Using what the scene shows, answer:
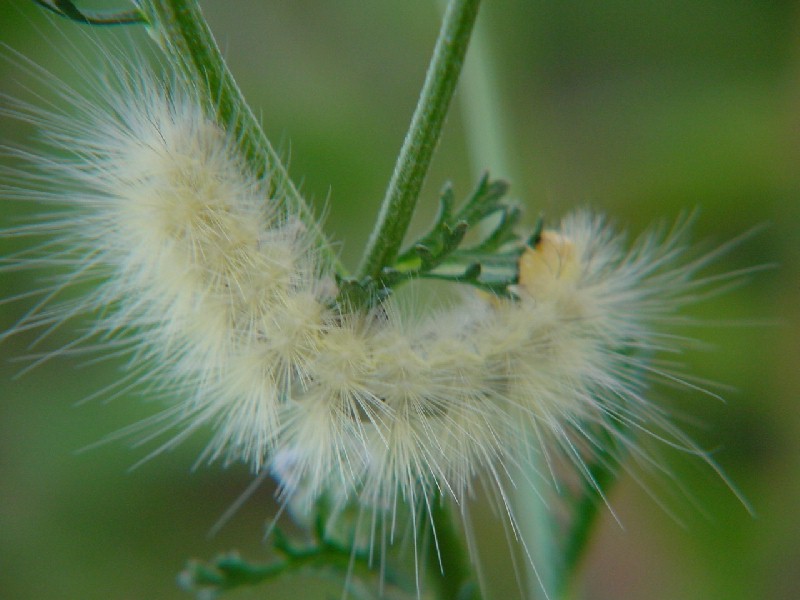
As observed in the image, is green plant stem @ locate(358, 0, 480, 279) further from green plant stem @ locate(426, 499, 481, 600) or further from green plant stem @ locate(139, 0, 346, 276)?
green plant stem @ locate(426, 499, 481, 600)

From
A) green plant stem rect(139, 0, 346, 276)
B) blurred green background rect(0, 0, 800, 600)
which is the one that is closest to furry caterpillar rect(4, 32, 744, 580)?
green plant stem rect(139, 0, 346, 276)

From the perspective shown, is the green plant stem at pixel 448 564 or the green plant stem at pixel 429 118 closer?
the green plant stem at pixel 429 118

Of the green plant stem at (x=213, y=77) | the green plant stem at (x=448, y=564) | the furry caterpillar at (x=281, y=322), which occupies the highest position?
the green plant stem at (x=213, y=77)

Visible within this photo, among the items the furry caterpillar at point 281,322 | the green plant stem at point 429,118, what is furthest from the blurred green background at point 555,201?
the green plant stem at point 429,118

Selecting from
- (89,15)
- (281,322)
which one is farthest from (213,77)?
(281,322)

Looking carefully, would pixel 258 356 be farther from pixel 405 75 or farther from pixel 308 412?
pixel 405 75

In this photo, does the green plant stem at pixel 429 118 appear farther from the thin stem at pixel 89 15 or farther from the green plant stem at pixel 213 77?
the thin stem at pixel 89 15

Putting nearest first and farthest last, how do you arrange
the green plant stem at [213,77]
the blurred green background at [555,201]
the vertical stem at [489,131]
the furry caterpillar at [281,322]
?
the green plant stem at [213,77] < the furry caterpillar at [281,322] < the vertical stem at [489,131] < the blurred green background at [555,201]
